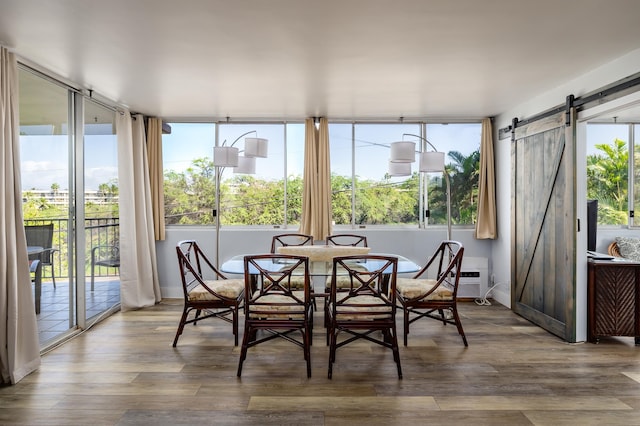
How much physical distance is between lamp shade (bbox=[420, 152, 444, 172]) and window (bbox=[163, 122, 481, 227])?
101cm

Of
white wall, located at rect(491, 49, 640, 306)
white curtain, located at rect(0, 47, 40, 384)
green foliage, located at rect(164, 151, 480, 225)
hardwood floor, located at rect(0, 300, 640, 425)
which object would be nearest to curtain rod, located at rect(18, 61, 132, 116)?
white curtain, located at rect(0, 47, 40, 384)

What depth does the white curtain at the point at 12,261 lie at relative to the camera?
286 cm

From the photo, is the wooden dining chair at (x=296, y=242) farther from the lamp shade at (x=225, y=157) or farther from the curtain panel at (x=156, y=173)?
the curtain panel at (x=156, y=173)

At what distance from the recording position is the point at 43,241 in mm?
3574

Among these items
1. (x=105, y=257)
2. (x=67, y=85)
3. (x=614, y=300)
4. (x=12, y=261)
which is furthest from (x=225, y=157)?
(x=614, y=300)

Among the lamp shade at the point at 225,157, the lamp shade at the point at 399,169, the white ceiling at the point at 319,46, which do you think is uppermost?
the white ceiling at the point at 319,46

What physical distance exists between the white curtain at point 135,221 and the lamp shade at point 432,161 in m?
3.39

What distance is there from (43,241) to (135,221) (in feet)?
4.59

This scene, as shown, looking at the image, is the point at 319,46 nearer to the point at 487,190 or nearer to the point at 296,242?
the point at 296,242

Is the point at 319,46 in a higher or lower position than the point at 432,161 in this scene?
higher

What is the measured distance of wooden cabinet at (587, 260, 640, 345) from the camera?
12.1 feet

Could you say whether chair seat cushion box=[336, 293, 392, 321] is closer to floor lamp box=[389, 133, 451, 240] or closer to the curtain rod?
floor lamp box=[389, 133, 451, 240]

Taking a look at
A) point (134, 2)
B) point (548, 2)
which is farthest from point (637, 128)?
point (134, 2)

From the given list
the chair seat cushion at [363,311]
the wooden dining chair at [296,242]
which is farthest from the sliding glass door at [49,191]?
the chair seat cushion at [363,311]
